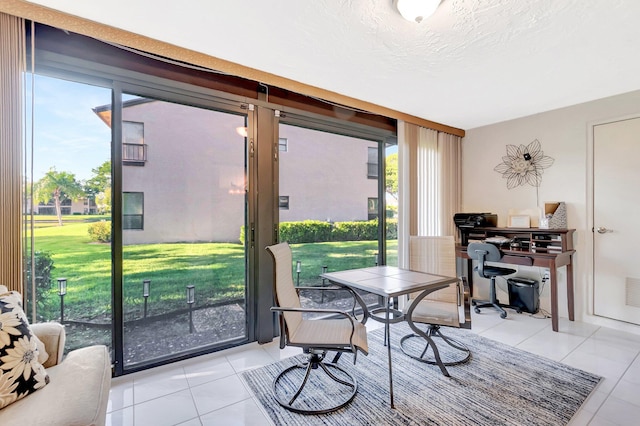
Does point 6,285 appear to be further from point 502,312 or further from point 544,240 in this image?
point 544,240

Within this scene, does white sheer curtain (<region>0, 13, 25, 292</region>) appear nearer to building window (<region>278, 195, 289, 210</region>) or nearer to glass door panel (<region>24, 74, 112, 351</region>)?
glass door panel (<region>24, 74, 112, 351</region>)

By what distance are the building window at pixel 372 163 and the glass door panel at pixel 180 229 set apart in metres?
1.63

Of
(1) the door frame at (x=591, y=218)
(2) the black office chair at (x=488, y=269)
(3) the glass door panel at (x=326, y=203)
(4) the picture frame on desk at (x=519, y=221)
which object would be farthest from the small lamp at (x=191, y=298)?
(1) the door frame at (x=591, y=218)

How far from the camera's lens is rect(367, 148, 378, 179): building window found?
373 cm

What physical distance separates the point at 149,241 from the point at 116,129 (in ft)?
2.85

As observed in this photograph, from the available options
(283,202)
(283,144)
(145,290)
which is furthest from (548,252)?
(145,290)

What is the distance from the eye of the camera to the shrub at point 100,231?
2.18 metres

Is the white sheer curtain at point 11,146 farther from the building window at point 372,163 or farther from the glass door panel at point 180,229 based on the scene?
the building window at point 372,163

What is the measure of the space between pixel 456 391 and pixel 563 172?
293 centimetres

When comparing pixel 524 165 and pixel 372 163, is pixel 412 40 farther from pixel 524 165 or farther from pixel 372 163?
pixel 524 165

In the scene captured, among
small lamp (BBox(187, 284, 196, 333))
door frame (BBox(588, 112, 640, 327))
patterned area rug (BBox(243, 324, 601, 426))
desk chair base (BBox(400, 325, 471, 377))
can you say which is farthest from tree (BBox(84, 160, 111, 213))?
door frame (BBox(588, 112, 640, 327))

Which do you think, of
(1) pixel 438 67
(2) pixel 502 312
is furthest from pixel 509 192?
(1) pixel 438 67

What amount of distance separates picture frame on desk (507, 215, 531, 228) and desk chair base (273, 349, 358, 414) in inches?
115

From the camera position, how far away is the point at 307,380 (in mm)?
2154
